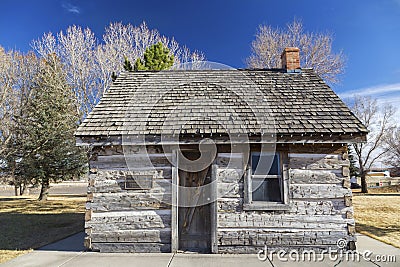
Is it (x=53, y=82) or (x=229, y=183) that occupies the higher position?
(x=53, y=82)

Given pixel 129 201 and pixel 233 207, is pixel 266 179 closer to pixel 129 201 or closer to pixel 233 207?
pixel 233 207

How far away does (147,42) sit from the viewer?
19750mm

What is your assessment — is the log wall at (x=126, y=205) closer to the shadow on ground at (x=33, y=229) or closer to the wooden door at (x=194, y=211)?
the wooden door at (x=194, y=211)

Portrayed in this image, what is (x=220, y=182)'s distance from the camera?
6742 millimetres

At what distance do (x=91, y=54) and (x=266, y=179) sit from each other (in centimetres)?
1584

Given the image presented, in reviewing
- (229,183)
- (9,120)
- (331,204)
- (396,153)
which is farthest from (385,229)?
(396,153)

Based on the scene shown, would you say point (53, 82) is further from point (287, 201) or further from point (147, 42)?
point (287, 201)

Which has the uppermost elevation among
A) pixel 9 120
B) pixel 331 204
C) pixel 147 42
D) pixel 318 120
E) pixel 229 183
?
pixel 147 42

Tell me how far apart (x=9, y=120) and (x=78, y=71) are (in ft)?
18.5

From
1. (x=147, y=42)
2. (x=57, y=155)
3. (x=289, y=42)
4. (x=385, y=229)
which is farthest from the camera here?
(x=289, y=42)

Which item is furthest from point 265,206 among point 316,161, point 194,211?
point 194,211

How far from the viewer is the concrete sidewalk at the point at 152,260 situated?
18.8 ft

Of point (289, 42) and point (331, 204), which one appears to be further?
point (289, 42)

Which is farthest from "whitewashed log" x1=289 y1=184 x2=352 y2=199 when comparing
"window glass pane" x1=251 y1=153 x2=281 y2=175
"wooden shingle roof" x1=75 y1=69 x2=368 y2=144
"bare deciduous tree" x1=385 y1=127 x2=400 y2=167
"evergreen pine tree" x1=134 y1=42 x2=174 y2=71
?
"bare deciduous tree" x1=385 y1=127 x2=400 y2=167
